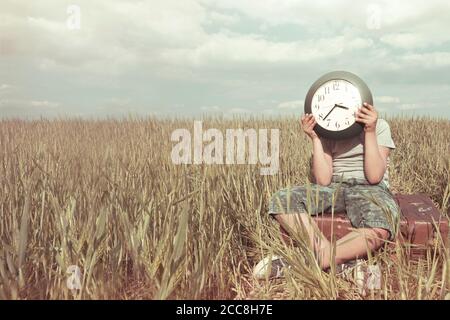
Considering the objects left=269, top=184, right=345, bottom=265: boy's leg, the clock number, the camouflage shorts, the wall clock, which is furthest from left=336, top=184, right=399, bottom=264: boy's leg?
the clock number

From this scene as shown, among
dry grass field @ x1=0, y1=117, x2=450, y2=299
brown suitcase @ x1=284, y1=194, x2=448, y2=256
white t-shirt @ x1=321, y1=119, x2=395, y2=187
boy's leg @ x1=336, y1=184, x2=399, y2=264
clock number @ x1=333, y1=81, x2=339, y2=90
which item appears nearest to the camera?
dry grass field @ x1=0, y1=117, x2=450, y2=299

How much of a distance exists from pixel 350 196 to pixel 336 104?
491mm

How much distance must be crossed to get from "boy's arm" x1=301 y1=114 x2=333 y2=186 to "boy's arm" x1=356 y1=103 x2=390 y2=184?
0.21 meters

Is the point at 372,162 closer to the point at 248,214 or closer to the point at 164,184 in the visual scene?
the point at 248,214

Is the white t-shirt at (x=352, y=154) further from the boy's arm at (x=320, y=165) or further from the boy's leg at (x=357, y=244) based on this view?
the boy's leg at (x=357, y=244)

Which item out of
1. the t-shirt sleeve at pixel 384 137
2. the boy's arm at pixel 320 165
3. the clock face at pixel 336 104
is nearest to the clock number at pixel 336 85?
the clock face at pixel 336 104

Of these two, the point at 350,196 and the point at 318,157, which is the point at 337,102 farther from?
the point at 350,196

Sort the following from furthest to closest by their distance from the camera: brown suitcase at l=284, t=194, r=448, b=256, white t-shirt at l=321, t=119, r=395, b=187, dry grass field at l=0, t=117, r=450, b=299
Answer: white t-shirt at l=321, t=119, r=395, b=187
brown suitcase at l=284, t=194, r=448, b=256
dry grass field at l=0, t=117, r=450, b=299

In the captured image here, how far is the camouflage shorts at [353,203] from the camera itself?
2.04 meters

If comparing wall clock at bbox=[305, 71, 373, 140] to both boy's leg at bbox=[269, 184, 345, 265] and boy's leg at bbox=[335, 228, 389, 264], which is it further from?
boy's leg at bbox=[335, 228, 389, 264]

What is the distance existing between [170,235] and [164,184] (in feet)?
1.83

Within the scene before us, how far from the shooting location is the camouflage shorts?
2.04 metres

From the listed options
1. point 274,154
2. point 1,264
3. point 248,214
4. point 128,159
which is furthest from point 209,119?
point 1,264

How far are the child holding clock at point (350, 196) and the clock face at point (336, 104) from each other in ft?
Result: 0.14
